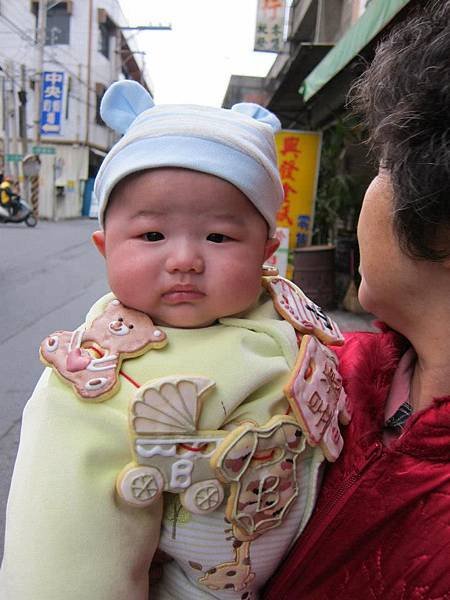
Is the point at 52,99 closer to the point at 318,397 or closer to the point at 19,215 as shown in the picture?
the point at 19,215

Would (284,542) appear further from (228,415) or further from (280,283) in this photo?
(280,283)

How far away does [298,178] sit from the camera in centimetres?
616

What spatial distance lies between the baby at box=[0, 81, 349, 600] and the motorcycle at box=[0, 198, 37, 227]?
15583mm

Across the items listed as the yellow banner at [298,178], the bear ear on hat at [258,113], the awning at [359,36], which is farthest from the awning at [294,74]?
the bear ear on hat at [258,113]

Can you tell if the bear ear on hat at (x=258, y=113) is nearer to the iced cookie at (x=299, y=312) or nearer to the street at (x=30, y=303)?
the iced cookie at (x=299, y=312)

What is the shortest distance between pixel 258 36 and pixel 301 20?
147 cm

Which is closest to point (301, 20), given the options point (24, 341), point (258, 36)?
point (258, 36)

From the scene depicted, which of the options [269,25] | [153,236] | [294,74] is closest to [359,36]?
[153,236]

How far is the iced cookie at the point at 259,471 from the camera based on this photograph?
846 mm

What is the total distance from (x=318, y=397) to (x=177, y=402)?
269 millimetres

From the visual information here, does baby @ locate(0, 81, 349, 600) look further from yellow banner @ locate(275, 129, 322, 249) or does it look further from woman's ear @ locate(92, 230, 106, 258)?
yellow banner @ locate(275, 129, 322, 249)

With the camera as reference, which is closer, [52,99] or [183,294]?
[183,294]

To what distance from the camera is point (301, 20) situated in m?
10.7

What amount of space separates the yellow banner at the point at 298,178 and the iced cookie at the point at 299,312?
494 cm
